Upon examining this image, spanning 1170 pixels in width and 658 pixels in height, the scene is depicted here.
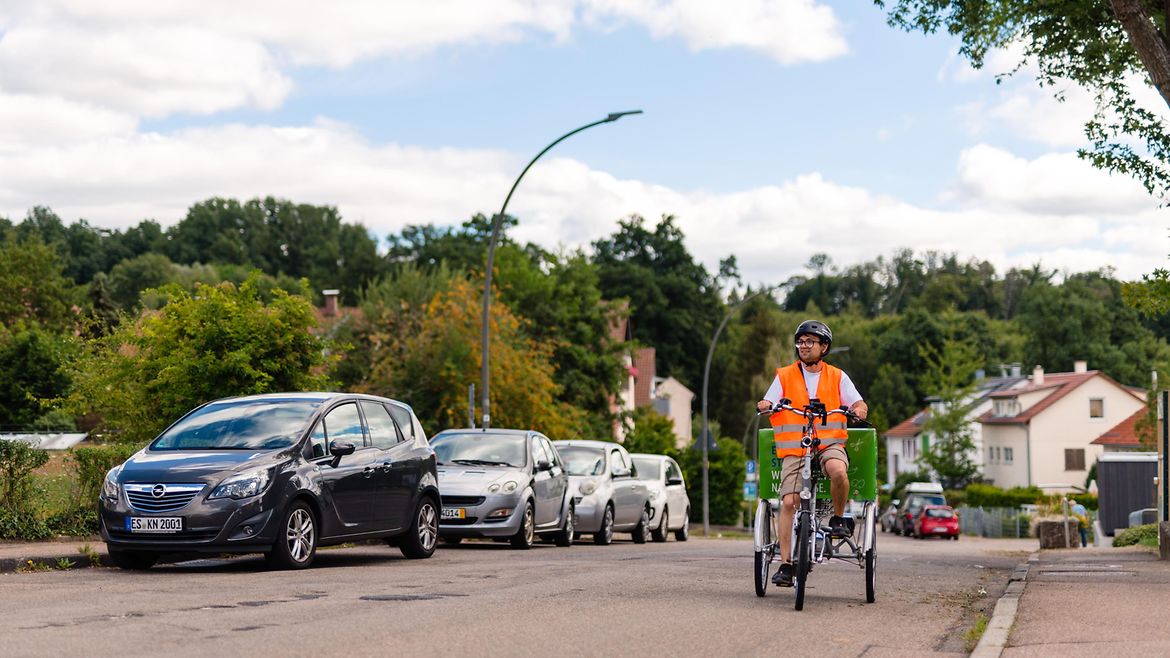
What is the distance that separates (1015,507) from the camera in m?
72.1

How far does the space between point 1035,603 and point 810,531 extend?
7.24 feet

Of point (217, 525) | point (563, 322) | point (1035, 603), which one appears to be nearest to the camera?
point (1035, 603)

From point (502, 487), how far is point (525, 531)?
26.7 inches

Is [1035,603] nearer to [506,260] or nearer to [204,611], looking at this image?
[204,611]

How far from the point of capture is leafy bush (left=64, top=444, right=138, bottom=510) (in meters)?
15.7

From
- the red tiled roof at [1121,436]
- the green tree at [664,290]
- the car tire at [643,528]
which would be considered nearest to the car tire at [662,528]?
the car tire at [643,528]

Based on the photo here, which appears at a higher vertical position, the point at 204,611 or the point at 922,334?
the point at 922,334

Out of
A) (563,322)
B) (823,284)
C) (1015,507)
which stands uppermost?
(823,284)

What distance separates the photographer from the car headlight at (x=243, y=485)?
1259cm

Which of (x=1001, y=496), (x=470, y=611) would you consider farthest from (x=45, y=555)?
(x=1001, y=496)

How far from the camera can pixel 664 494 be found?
85.9 feet

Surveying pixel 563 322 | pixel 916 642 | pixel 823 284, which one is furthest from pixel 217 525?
pixel 823 284

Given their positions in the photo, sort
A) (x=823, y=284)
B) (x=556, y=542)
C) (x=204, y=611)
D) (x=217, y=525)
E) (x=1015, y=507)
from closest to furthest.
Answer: (x=204, y=611)
(x=217, y=525)
(x=556, y=542)
(x=1015, y=507)
(x=823, y=284)

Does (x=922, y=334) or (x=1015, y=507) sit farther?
(x=922, y=334)
